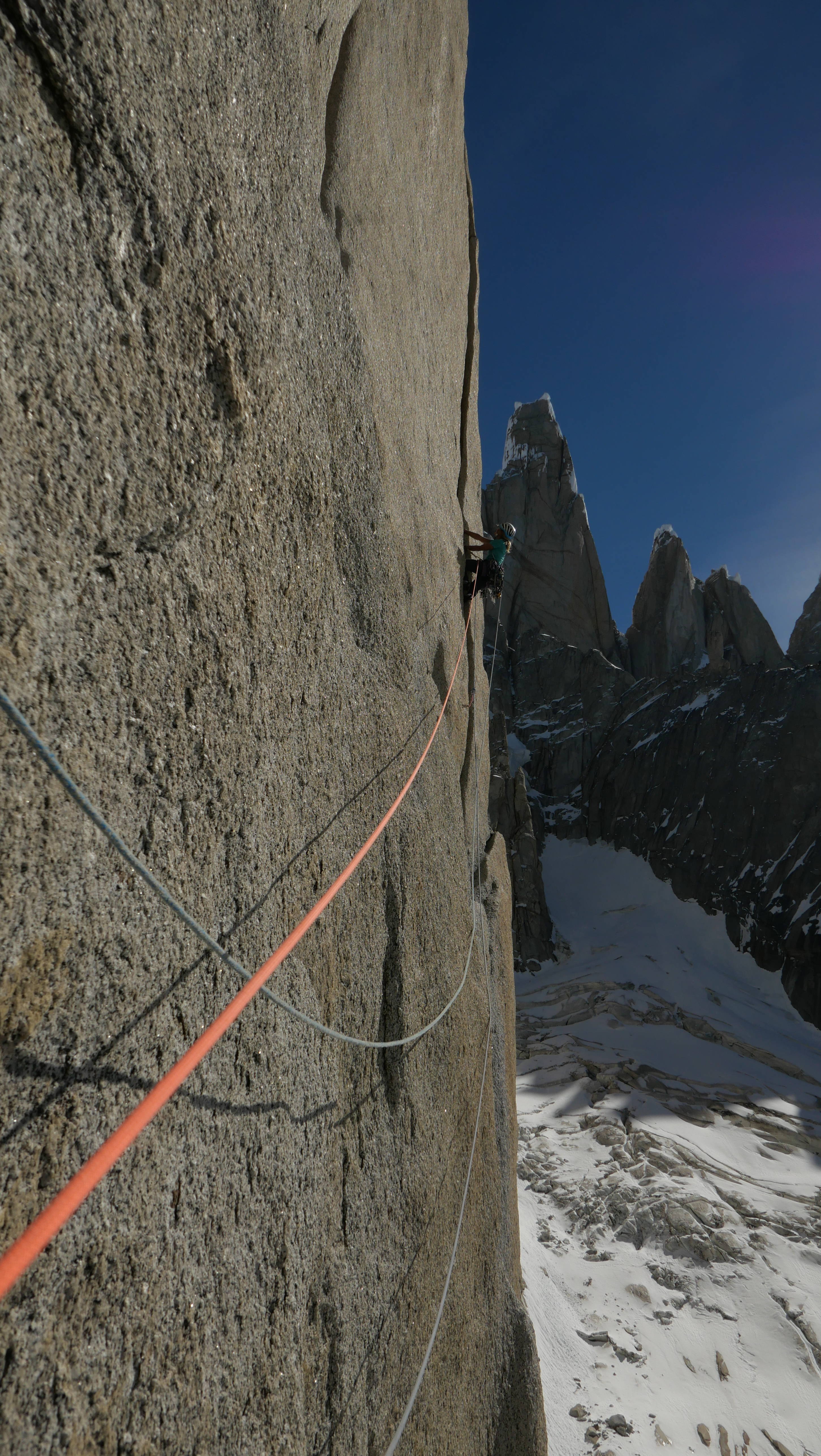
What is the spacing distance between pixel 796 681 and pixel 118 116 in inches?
1892

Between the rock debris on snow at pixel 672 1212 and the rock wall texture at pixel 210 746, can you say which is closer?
the rock wall texture at pixel 210 746

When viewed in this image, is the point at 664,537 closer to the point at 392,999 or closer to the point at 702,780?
the point at 702,780

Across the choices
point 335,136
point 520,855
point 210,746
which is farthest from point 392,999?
point 520,855

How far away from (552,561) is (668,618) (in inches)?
393

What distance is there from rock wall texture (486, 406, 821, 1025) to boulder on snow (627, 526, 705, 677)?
0.35 ft

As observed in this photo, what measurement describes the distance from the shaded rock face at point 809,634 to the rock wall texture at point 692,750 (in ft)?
0.83

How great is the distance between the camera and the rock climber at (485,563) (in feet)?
21.3

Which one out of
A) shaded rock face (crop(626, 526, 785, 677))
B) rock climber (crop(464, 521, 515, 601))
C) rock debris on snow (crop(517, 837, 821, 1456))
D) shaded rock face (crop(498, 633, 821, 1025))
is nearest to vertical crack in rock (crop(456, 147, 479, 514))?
rock climber (crop(464, 521, 515, 601))

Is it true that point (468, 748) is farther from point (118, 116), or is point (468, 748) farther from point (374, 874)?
point (118, 116)

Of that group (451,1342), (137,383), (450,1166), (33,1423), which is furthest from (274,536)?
(451,1342)

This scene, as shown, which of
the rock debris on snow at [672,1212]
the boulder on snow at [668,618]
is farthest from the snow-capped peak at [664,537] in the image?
the rock debris on snow at [672,1212]

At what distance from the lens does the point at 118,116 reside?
63.7 inches

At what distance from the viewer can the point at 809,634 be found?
51125 mm

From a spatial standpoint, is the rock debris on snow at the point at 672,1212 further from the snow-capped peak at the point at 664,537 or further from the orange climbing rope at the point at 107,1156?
the snow-capped peak at the point at 664,537
